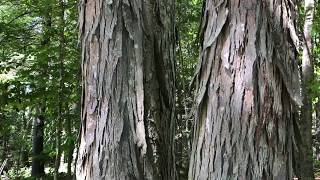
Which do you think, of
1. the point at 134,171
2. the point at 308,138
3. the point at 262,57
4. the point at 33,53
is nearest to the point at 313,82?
the point at 308,138

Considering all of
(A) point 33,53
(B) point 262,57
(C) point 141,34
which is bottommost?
(B) point 262,57

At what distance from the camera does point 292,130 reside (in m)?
2.04

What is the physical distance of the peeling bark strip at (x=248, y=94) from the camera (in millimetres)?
1915

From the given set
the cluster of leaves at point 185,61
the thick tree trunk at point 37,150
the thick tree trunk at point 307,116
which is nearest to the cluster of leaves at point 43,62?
the cluster of leaves at point 185,61

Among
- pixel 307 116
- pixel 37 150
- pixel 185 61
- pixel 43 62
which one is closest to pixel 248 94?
pixel 43 62

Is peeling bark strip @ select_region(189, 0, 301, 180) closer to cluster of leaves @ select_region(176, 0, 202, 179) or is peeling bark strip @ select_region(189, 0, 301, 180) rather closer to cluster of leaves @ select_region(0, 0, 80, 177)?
cluster of leaves @ select_region(0, 0, 80, 177)

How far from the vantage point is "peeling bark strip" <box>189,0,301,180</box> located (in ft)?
6.28

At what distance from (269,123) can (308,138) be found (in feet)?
23.3

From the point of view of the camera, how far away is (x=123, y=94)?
9.52 ft

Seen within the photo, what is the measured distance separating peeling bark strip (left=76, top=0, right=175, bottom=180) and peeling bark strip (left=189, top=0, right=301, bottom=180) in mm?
917

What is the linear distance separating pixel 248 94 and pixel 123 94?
118 centimetres

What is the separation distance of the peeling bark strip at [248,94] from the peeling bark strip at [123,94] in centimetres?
92

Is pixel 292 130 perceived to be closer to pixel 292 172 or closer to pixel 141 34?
pixel 292 172

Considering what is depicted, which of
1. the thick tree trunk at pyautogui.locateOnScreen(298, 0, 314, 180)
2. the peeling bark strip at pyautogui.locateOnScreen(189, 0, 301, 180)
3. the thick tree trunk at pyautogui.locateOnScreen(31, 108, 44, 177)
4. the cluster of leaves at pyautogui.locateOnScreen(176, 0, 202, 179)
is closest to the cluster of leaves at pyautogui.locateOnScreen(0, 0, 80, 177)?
the cluster of leaves at pyautogui.locateOnScreen(176, 0, 202, 179)
